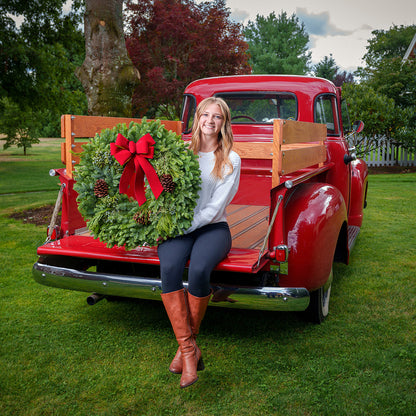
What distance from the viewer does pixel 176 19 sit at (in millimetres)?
12320

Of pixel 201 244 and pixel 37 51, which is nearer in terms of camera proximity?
pixel 201 244

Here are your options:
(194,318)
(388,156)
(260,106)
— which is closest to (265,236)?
(194,318)

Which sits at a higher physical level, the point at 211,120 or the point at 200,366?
the point at 211,120

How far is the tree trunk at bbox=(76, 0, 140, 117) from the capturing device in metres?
7.05

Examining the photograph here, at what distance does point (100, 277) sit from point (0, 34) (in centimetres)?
1129

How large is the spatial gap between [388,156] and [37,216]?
13.9 meters

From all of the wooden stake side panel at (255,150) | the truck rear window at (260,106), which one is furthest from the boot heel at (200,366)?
the truck rear window at (260,106)

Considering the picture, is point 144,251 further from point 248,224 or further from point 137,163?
point 248,224

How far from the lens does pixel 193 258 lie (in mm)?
2854

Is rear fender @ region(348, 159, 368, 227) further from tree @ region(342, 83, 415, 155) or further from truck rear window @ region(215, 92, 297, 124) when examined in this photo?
tree @ region(342, 83, 415, 155)

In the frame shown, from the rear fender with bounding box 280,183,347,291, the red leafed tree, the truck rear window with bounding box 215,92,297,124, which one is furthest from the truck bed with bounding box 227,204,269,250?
the red leafed tree

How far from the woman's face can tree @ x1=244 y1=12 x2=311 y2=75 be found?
35617 millimetres

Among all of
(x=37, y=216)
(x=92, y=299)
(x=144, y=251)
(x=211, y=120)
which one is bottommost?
(x=37, y=216)

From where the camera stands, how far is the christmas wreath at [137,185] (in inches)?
112
